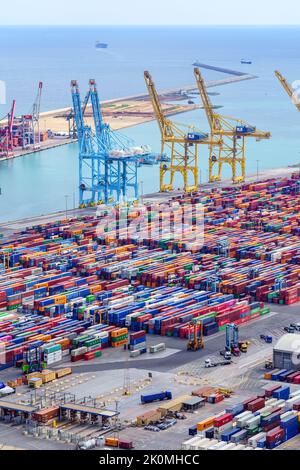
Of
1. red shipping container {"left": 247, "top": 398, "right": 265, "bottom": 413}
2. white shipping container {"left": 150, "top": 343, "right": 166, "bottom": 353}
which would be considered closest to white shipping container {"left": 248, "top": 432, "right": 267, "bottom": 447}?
red shipping container {"left": 247, "top": 398, "right": 265, "bottom": 413}

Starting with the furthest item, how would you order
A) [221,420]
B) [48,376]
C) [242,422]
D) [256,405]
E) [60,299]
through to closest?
[60,299], [48,376], [256,405], [221,420], [242,422]

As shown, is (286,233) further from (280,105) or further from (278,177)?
(280,105)

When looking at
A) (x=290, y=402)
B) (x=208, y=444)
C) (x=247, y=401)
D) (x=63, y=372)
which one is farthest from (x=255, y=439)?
(x=63, y=372)

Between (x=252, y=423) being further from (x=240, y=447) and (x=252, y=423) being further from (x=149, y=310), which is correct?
(x=149, y=310)

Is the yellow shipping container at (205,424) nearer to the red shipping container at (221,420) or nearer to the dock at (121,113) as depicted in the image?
the red shipping container at (221,420)

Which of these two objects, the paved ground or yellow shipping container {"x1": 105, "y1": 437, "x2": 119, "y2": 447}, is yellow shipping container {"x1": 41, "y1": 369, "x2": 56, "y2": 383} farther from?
yellow shipping container {"x1": 105, "y1": 437, "x2": 119, "y2": 447}
